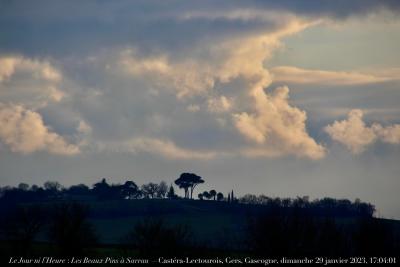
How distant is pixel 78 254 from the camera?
87750 mm

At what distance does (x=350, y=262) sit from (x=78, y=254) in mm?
32525

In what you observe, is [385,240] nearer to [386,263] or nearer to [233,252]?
[386,263]

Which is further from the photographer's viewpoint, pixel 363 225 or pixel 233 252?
pixel 233 252

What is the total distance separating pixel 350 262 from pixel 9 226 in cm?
5786

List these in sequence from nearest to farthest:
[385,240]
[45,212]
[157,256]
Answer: [157,256], [385,240], [45,212]

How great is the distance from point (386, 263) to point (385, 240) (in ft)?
19.6

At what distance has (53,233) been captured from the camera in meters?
91.0

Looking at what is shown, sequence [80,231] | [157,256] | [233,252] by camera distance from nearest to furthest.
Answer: [157,256], [80,231], [233,252]

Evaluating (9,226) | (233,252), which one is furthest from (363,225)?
(9,226)

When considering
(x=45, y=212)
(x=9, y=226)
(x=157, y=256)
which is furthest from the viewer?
(x=45, y=212)

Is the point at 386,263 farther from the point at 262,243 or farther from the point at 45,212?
the point at 45,212

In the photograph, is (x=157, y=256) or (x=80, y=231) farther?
(x=80, y=231)


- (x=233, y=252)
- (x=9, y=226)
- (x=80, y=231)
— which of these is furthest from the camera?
(x=9, y=226)

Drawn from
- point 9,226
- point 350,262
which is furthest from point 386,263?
point 9,226
